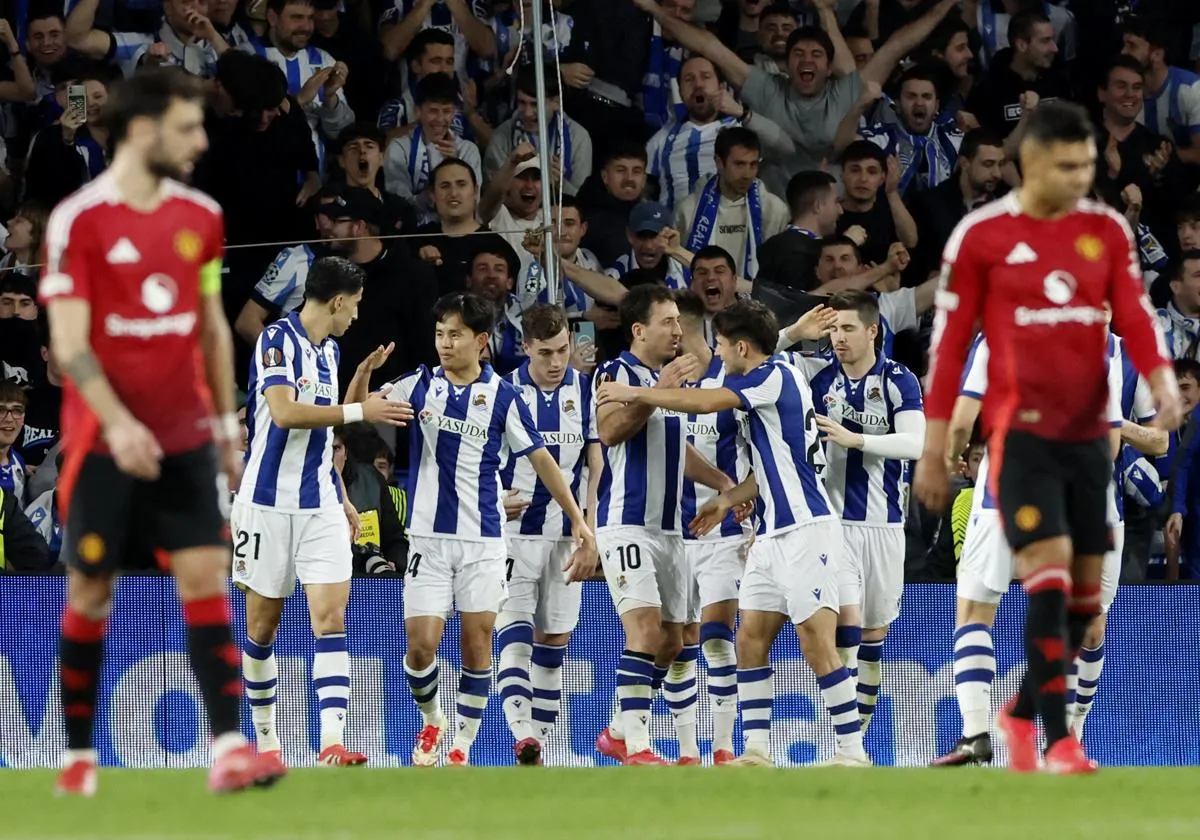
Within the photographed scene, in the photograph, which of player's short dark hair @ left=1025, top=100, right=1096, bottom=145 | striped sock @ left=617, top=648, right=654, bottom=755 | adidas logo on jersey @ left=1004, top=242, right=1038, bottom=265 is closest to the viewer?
player's short dark hair @ left=1025, top=100, right=1096, bottom=145

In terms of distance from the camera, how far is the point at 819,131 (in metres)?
14.2

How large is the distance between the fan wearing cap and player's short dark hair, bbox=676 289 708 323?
2.90 m

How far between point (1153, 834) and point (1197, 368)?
7258 mm

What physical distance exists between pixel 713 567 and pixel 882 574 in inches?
35.3

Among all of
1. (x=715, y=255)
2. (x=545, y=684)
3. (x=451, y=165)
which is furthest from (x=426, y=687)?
(x=451, y=165)

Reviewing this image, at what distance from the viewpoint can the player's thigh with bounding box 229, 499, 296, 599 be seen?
32.7ft

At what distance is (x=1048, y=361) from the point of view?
6719 millimetres

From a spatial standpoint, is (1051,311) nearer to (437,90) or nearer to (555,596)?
(555,596)

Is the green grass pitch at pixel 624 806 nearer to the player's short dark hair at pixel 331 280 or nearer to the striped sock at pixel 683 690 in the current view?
the player's short dark hair at pixel 331 280

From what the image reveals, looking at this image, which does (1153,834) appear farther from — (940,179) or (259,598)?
(940,179)

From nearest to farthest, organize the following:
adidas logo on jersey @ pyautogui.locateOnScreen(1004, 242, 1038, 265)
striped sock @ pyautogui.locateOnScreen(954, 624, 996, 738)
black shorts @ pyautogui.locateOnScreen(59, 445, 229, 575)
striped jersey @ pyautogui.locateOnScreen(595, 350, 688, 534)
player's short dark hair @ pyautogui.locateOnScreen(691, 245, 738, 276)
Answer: black shorts @ pyautogui.locateOnScreen(59, 445, 229, 575), adidas logo on jersey @ pyautogui.locateOnScreen(1004, 242, 1038, 265), striped sock @ pyautogui.locateOnScreen(954, 624, 996, 738), striped jersey @ pyautogui.locateOnScreen(595, 350, 688, 534), player's short dark hair @ pyautogui.locateOnScreen(691, 245, 738, 276)

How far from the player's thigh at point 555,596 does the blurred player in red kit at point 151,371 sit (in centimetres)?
465

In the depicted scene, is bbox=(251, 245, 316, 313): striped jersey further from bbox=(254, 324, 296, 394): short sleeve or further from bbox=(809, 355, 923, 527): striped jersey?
bbox=(809, 355, 923, 527): striped jersey

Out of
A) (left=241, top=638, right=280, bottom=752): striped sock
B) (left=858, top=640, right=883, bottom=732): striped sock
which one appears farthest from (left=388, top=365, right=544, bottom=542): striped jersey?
(left=858, top=640, right=883, bottom=732): striped sock
